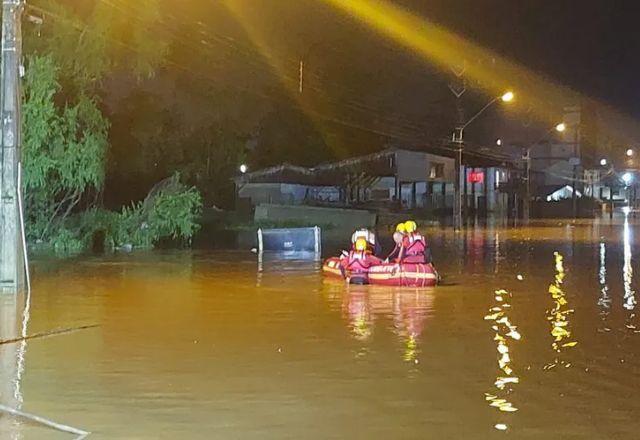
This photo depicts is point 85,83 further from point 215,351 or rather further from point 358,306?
point 215,351

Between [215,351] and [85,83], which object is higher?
[85,83]

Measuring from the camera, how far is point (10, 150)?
59.9 feet

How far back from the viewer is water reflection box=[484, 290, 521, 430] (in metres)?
9.26

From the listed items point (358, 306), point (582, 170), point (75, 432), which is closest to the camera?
point (75, 432)

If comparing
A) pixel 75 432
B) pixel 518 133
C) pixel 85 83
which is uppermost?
pixel 518 133

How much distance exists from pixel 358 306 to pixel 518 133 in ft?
329

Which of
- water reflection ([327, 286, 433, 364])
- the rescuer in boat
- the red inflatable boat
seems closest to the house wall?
the rescuer in boat

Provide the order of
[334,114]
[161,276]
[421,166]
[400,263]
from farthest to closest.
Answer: [421,166] < [334,114] < [161,276] < [400,263]

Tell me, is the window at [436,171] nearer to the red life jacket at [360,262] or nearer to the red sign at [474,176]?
the red sign at [474,176]

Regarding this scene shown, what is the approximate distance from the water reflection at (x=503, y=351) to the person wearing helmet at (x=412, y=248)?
5.97 feet

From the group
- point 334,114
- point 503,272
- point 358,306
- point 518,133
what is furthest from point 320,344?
point 518,133

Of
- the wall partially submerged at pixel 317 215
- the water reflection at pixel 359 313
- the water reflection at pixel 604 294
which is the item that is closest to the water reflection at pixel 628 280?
the water reflection at pixel 604 294

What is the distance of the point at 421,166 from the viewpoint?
8244cm

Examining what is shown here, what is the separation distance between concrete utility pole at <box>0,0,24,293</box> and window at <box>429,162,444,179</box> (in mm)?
65930
